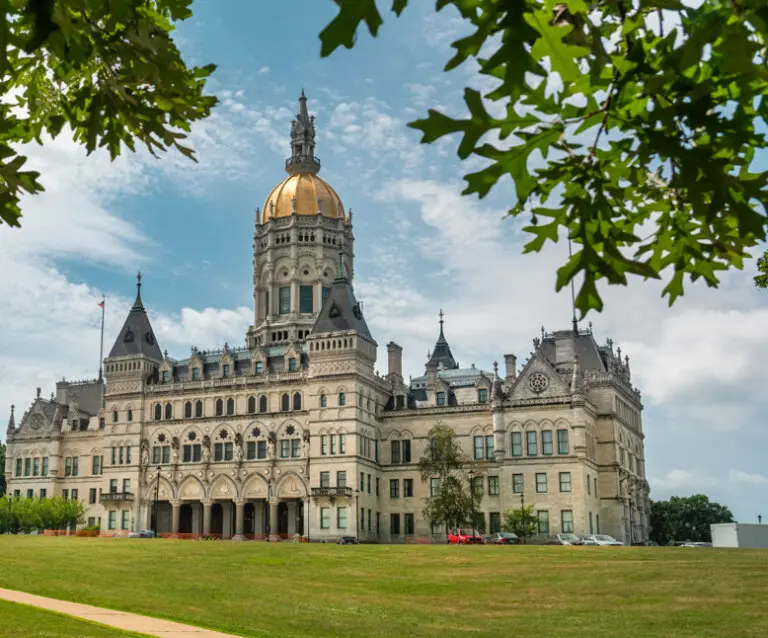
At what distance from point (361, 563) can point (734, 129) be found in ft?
127

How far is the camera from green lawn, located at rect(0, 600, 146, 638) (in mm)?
17578

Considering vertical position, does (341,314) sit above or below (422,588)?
above

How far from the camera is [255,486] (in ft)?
268

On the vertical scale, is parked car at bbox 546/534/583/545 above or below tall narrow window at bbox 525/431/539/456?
below

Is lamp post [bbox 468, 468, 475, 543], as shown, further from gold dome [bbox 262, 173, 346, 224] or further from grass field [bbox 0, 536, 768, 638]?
gold dome [bbox 262, 173, 346, 224]

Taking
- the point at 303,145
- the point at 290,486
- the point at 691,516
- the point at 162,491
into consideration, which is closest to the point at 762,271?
the point at 290,486

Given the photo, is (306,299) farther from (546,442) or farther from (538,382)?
(546,442)

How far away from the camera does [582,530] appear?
237ft

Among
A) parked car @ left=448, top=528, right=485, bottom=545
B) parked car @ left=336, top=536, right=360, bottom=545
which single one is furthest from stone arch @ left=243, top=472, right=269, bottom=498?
parked car @ left=448, top=528, right=485, bottom=545

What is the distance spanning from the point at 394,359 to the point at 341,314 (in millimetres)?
11115

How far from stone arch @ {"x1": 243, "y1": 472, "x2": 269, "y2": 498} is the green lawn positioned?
6040 cm

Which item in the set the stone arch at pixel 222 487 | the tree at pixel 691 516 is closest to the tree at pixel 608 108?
the stone arch at pixel 222 487

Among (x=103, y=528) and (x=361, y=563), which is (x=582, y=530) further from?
(x=103, y=528)

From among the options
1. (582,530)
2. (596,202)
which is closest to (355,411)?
(582,530)
